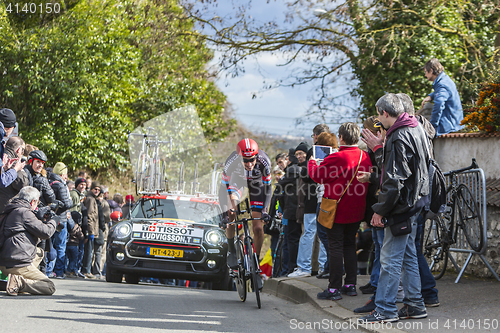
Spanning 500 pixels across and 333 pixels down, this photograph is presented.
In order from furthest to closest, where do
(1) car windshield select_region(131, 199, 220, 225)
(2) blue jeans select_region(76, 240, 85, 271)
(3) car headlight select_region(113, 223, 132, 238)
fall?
(2) blue jeans select_region(76, 240, 85, 271) → (1) car windshield select_region(131, 199, 220, 225) → (3) car headlight select_region(113, 223, 132, 238)

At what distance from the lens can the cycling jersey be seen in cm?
716

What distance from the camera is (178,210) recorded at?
9.73 metres

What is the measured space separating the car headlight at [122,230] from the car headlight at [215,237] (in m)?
1.30

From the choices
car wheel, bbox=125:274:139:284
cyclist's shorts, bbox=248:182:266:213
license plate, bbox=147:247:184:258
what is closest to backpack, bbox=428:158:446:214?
cyclist's shorts, bbox=248:182:266:213

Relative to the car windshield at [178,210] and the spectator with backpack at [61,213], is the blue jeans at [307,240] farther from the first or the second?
the spectator with backpack at [61,213]

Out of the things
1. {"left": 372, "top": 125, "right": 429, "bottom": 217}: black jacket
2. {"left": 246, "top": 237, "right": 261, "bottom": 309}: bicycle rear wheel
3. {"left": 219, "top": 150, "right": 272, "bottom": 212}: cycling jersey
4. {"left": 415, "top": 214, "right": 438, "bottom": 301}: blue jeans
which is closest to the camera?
{"left": 372, "top": 125, "right": 429, "bottom": 217}: black jacket

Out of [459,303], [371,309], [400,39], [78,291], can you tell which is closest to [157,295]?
[78,291]

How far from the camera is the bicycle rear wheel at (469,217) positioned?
684 centimetres

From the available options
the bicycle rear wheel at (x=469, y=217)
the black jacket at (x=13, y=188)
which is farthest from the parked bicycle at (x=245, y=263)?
the black jacket at (x=13, y=188)

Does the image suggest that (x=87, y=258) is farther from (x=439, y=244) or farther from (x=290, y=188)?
(x=439, y=244)

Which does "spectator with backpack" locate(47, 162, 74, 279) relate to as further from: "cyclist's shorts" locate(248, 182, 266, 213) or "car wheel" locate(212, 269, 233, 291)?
"cyclist's shorts" locate(248, 182, 266, 213)

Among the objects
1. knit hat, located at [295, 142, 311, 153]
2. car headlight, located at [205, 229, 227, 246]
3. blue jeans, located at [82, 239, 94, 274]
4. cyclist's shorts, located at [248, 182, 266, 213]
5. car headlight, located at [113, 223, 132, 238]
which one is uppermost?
knit hat, located at [295, 142, 311, 153]

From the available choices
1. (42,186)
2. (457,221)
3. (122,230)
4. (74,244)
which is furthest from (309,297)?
(74,244)

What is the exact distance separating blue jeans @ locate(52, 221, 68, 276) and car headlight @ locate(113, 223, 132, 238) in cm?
161
